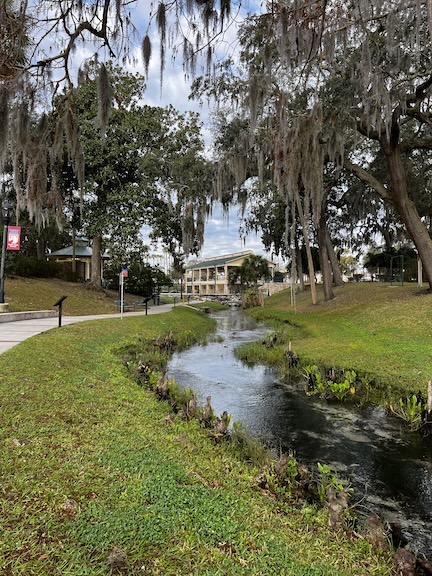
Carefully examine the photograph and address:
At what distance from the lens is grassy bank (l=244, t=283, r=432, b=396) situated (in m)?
7.50

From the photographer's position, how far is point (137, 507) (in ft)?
8.41

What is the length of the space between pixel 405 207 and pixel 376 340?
617 centimetres

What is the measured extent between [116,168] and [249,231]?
948 centimetres

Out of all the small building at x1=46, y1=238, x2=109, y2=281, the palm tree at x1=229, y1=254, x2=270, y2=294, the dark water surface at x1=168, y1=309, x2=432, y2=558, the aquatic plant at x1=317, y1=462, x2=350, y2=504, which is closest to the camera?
the aquatic plant at x1=317, y1=462, x2=350, y2=504

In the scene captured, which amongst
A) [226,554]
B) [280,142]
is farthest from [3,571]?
[280,142]

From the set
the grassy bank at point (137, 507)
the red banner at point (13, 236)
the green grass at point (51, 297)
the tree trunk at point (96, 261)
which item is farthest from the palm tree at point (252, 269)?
the grassy bank at point (137, 507)

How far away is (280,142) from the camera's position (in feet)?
34.9

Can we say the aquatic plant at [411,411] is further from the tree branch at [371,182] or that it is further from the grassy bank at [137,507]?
the tree branch at [371,182]

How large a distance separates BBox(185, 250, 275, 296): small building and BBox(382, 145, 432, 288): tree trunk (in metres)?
40.6

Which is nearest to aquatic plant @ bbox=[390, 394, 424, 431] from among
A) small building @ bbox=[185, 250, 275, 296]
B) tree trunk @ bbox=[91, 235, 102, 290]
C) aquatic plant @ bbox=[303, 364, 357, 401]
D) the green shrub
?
aquatic plant @ bbox=[303, 364, 357, 401]

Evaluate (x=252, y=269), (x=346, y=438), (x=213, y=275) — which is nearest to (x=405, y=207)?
(x=346, y=438)

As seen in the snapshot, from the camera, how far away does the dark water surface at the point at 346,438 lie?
3543mm

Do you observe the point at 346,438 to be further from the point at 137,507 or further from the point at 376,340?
the point at 376,340

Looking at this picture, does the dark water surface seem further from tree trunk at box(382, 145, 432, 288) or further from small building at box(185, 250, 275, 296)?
small building at box(185, 250, 275, 296)
